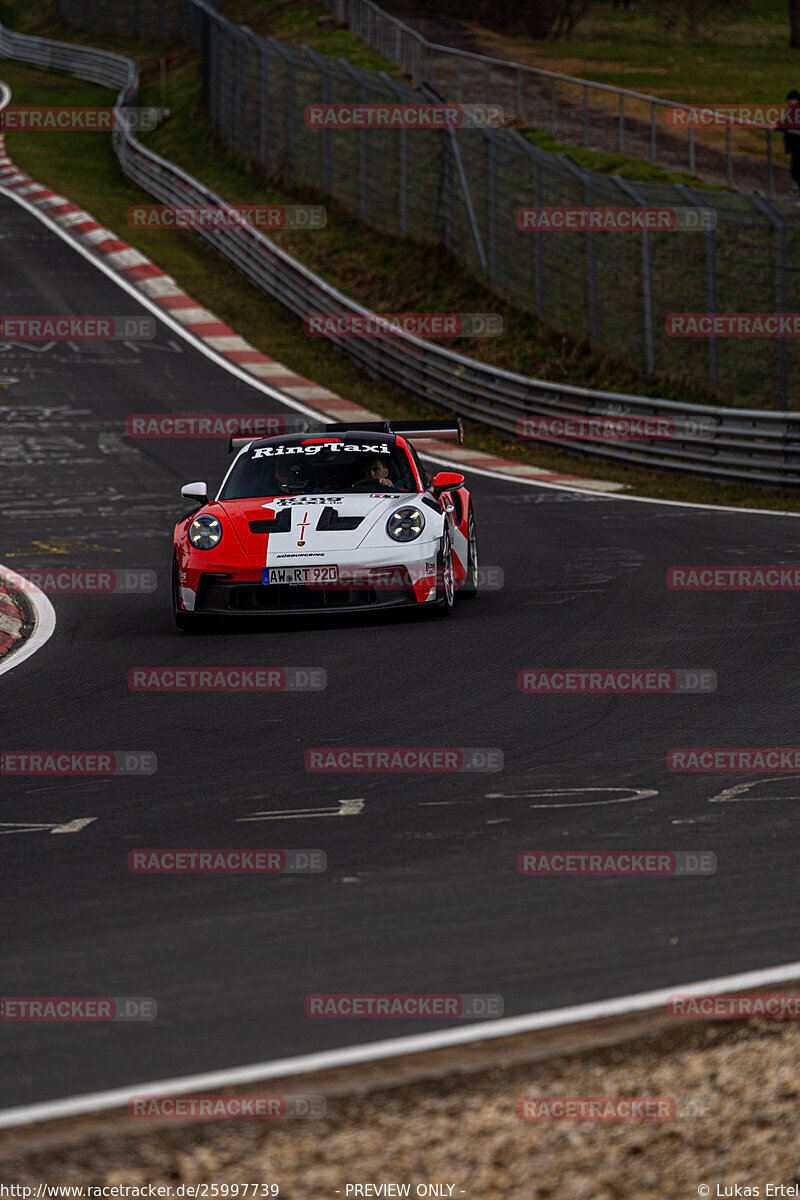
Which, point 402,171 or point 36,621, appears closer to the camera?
point 36,621

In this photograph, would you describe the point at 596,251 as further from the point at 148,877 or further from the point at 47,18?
the point at 47,18

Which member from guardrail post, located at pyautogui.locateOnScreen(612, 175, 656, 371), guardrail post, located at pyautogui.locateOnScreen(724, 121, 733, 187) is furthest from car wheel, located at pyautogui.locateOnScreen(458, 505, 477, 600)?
guardrail post, located at pyautogui.locateOnScreen(724, 121, 733, 187)

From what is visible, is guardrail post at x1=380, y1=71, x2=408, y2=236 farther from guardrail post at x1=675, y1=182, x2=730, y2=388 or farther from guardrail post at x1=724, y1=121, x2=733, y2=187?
guardrail post at x1=675, y1=182, x2=730, y2=388

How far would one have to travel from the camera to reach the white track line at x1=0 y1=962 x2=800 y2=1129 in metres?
3.83

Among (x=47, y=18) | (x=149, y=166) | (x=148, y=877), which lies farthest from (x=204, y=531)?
(x=47, y=18)

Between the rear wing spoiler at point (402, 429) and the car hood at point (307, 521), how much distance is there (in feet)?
2.27

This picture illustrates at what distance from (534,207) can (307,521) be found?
14673mm

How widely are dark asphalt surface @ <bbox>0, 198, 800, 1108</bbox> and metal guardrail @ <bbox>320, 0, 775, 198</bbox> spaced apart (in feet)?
56.6

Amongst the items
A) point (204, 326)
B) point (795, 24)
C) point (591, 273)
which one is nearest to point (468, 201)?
point (591, 273)

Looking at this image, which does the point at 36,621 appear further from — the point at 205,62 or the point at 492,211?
the point at 205,62

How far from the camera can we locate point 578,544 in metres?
14.7

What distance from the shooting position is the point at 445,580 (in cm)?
1108

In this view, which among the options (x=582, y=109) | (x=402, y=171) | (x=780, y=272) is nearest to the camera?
(x=780, y=272)

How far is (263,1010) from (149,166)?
35.1 m
